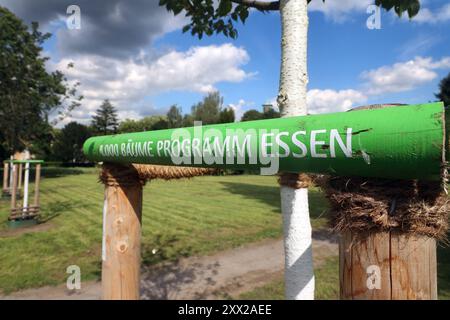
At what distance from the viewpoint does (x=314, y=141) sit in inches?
35.9

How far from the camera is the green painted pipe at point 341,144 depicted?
732mm

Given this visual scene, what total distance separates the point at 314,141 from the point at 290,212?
60cm

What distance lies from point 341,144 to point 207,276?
5.56 meters

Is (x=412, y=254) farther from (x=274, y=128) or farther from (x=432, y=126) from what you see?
(x=274, y=128)

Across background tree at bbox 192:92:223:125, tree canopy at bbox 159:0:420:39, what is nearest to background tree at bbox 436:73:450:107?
tree canopy at bbox 159:0:420:39

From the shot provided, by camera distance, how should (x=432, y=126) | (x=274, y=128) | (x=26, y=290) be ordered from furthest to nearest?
(x=26, y=290) < (x=274, y=128) < (x=432, y=126)

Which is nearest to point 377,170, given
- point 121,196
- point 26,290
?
point 121,196

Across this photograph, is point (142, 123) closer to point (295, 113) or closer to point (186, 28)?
point (186, 28)

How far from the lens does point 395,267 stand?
0.91 meters

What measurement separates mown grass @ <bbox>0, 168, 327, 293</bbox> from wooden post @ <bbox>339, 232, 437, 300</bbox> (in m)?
3.33

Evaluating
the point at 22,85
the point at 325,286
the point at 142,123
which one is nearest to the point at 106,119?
the point at 142,123

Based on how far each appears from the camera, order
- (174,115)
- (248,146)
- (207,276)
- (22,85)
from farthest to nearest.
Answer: (174,115), (22,85), (207,276), (248,146)

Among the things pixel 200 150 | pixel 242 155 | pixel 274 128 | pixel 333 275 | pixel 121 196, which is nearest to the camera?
pixel 274 128

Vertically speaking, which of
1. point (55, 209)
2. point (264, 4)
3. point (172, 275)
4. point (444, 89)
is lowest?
point (172, 275)
